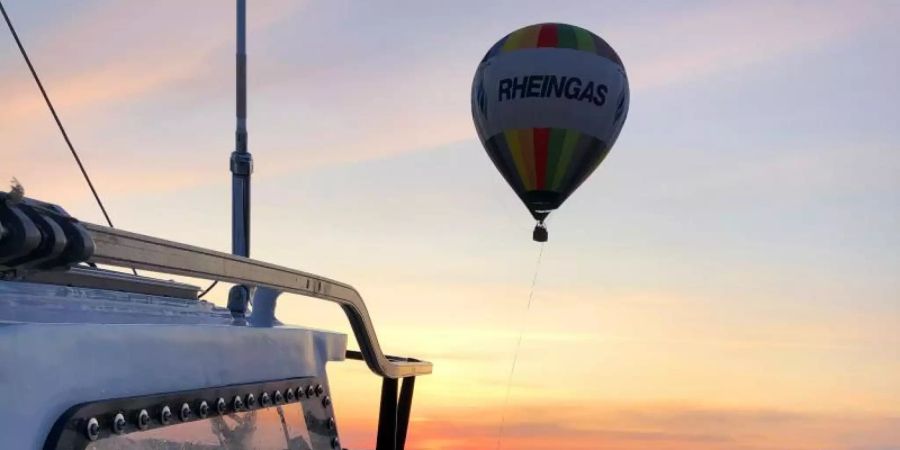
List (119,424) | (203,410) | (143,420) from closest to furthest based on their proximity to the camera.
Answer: (119,424), (143,420), (203,410)

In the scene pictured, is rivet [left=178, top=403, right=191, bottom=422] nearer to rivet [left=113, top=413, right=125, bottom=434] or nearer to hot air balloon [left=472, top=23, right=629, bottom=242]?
rivet [left=113, top=413, right=125, bottom=434]

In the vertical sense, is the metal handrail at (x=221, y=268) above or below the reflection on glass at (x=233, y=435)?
above

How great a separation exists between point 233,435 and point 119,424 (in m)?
0.67

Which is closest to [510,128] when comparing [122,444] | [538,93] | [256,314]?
[538,93]

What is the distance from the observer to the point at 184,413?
3.03m

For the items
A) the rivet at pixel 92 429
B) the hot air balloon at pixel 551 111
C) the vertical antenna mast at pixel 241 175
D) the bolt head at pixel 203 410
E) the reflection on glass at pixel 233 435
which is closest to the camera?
the rivet at pixel 92 429

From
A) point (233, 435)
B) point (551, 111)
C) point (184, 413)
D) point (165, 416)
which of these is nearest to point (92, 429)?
point (165, 416)

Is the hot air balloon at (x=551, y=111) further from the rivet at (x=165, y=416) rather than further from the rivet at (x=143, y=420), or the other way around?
the rivet at (x=143, y=420)

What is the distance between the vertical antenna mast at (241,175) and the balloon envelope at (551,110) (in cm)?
1721

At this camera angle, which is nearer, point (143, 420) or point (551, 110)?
point (143, 420)

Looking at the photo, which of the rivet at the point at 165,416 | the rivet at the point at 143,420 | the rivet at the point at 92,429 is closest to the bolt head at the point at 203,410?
the rivet at the point at 165,416

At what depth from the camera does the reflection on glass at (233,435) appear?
9.17ft

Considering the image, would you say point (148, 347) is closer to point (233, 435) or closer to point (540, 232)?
point (233, 435)

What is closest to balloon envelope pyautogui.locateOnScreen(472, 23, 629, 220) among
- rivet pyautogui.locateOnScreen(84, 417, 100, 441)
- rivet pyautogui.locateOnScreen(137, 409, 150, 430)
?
rivet pyautogui.locateOnScreen(137, 409, 150, 430)
